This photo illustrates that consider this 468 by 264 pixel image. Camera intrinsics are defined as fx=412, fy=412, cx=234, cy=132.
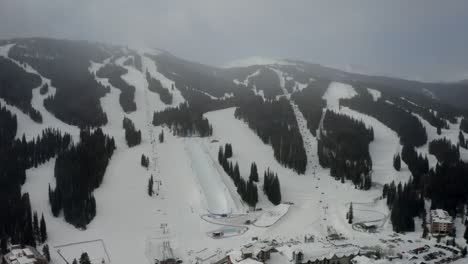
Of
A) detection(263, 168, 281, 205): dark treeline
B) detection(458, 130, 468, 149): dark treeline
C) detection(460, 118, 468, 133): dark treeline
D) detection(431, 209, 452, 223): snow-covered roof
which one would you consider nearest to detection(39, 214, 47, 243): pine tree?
detection(263, 168, 281, 205): dark treeline

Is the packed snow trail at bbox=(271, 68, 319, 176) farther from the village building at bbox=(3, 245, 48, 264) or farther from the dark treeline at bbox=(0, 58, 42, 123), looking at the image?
the dark treeline at bbox=(0, 58, 42, 123)

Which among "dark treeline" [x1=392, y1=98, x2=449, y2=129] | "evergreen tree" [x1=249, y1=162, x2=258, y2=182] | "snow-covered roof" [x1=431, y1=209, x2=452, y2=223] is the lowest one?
"snow-covered roof" [x1=431, y1=209, x2=452, y2=223]

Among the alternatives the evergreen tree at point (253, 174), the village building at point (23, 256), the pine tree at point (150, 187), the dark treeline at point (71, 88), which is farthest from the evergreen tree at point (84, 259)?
the dark treeline at point (71, 88)

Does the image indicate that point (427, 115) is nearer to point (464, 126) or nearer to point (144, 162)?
point (464, 126)

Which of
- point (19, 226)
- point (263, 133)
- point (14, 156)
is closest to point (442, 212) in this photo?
point (263, 133)

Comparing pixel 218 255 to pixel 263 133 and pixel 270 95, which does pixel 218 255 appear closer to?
pixel 263 133

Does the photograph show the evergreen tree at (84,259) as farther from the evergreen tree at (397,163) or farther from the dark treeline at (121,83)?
the dark treeline at (121,83)

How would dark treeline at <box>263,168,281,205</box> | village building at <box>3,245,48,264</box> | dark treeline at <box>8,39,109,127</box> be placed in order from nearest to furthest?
village building at <box>3,245,48,264</box>, dark treeline at <box>263,168,281,205</box>, dark treeline at <box>8,39,109,127</box>
